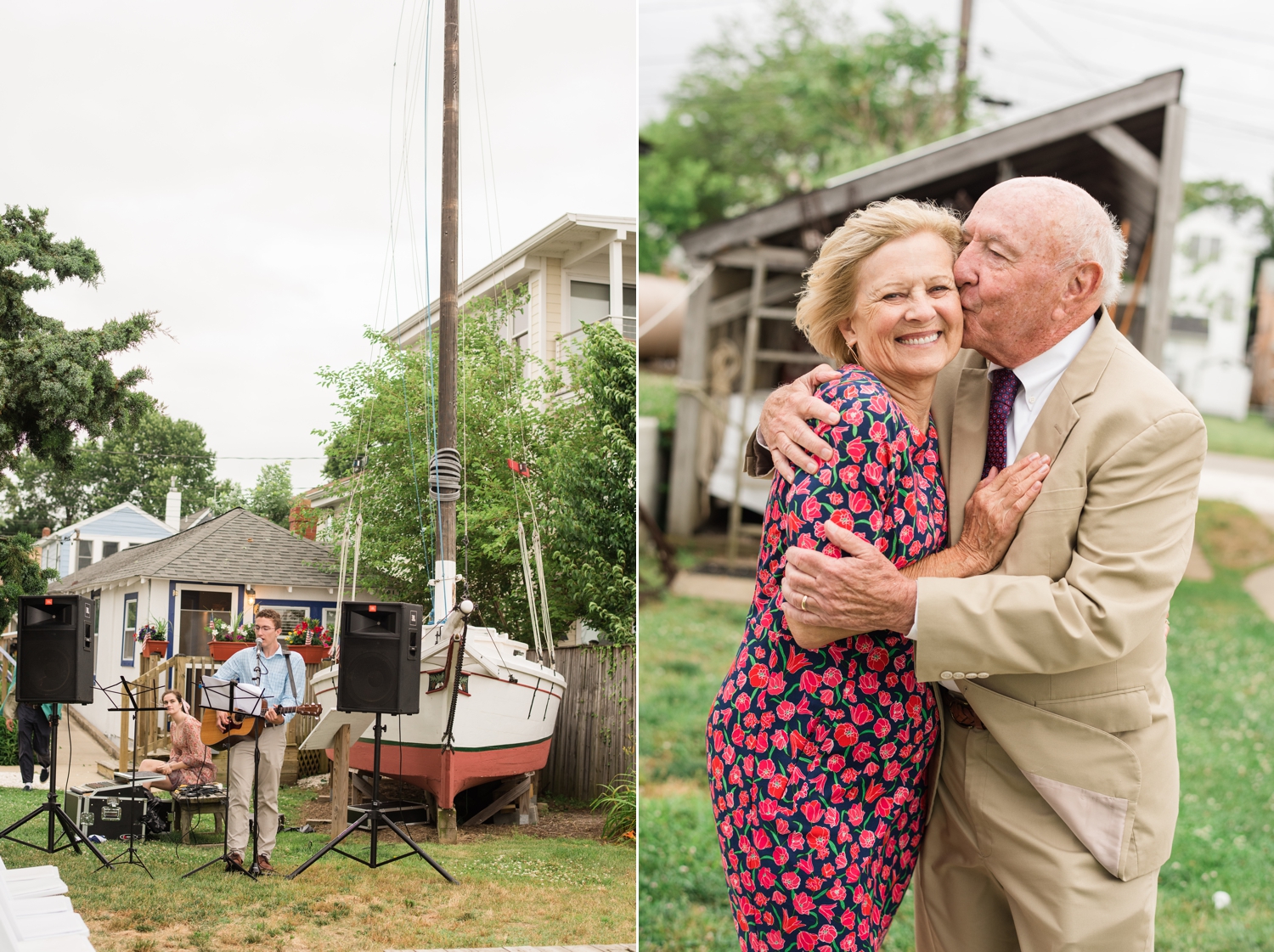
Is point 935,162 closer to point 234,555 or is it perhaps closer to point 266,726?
point 234,555

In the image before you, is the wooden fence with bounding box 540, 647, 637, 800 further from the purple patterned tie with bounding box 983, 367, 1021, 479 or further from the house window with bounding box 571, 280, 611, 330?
the purple patterned tie with bounding box 983, 367, 1021, 479

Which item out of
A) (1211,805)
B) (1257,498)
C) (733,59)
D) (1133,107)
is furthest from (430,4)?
(733,59)

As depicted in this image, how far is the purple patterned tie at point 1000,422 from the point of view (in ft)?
6.58

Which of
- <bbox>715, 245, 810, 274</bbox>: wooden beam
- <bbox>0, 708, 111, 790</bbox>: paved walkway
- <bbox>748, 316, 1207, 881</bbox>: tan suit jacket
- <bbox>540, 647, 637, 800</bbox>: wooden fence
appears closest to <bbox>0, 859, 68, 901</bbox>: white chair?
<bbox>0, 708, 111, 790</bbox>: paved walkway

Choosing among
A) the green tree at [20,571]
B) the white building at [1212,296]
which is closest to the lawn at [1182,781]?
the green tree at [20,571]

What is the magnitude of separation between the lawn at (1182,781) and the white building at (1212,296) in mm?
17604

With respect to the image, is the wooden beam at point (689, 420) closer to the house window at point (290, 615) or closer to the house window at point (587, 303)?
the house window at point (587, 303)

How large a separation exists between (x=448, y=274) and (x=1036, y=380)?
2.87 metres

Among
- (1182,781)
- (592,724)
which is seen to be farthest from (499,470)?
(1182,781)

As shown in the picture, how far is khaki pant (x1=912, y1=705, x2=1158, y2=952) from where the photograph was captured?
1.92 meters

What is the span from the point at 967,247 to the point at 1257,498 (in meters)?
13.3

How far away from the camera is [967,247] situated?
198cm

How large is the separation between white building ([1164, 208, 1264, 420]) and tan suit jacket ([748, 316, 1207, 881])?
995 inches

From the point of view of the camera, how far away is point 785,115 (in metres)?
18.5
